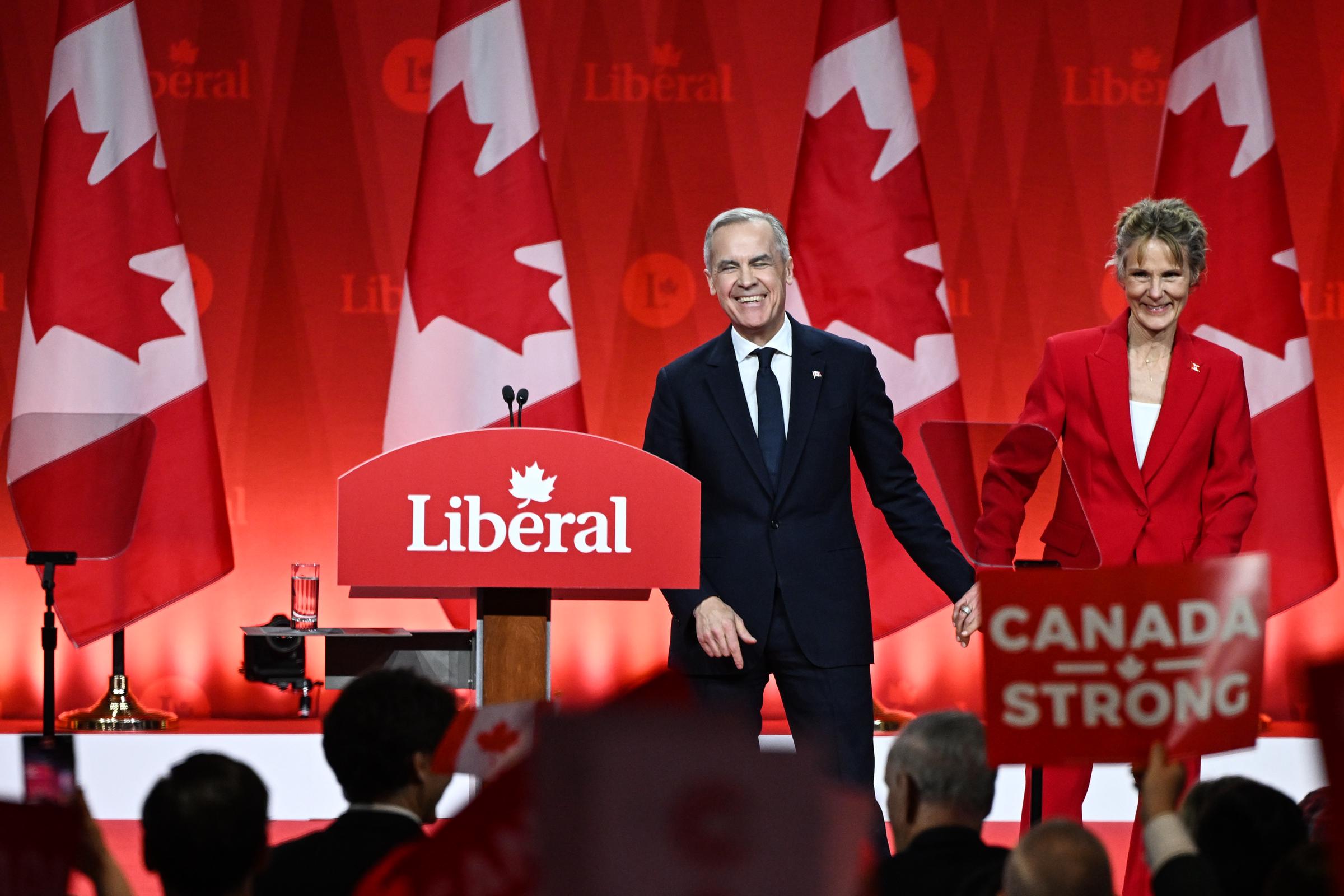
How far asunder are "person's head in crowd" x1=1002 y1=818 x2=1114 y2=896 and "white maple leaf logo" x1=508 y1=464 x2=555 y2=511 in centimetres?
133

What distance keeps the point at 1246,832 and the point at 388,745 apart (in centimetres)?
103

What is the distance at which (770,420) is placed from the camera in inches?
120

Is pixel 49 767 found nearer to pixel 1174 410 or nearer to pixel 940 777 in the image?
pixel 940 777

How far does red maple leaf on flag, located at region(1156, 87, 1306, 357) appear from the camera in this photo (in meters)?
5.16

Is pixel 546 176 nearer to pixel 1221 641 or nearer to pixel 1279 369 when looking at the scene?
pixel 1279 369

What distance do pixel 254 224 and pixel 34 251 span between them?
0.76m

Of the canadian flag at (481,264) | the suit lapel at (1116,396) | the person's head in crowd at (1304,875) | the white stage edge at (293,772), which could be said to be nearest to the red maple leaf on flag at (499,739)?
the person's head in crowd at (1304,875)

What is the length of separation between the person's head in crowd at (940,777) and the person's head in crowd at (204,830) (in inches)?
29.5

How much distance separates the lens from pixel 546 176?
17.2 ft

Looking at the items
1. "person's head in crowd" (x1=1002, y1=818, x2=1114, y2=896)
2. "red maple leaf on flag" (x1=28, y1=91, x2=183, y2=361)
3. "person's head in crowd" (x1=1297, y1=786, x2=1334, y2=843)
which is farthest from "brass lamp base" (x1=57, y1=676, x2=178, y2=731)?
"person's head in crowd" (x1=1002, y1=818, x2=1114, y2=896)

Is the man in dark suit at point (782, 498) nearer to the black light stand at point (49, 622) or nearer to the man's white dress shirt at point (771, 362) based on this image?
the man's white dress shirt at point (771, 362)

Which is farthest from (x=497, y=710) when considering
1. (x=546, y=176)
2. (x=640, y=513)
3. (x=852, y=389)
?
(x=546, y=176)

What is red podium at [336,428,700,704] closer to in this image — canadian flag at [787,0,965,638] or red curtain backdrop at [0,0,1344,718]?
canadian flag at [787,0,965,638]

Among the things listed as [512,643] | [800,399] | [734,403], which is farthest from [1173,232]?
[512,643]
